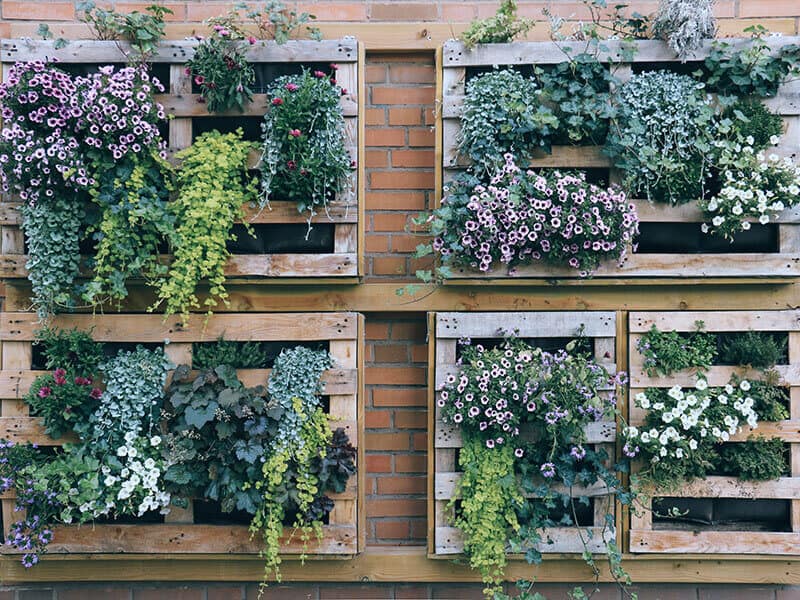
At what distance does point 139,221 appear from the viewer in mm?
2863

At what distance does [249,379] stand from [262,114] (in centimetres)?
110

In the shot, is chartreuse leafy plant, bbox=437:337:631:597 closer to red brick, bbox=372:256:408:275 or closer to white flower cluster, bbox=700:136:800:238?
red brick, bbox=372:256:408:275

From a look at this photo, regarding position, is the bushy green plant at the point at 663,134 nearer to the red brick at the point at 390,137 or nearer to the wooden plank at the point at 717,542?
the red brick at the point at 390,137

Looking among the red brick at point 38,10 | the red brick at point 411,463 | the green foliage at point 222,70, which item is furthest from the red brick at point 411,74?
the red brick at point 411,463

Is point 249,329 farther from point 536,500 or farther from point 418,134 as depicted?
point 536,500

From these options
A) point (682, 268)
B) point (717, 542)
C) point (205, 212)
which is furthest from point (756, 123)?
point (205, 212)

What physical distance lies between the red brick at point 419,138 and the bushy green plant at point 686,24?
106 centimetres

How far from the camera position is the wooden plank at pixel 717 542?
9.70 ft

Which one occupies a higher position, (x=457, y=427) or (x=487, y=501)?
(x=457, y=427)

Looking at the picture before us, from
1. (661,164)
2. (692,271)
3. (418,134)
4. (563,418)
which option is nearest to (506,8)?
(418,134)

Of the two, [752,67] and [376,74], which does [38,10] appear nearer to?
[376,74]

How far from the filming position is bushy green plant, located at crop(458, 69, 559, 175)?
2.88 m

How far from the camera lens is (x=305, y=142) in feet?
9.39

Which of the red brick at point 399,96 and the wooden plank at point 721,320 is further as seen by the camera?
the red brick at point 399,96
